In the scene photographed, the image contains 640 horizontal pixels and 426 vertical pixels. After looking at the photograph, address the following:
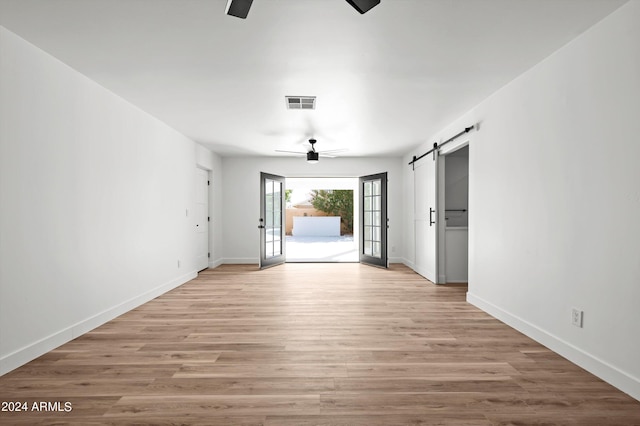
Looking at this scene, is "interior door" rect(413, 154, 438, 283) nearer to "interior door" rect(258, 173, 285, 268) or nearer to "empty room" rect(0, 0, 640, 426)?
"empty room" rect(0, 0, 640, 426)

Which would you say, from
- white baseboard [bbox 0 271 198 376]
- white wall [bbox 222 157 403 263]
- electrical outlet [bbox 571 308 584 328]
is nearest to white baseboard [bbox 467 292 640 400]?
electrical outlet [bbox 571 308 584 328]

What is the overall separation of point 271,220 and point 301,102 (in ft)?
12.8

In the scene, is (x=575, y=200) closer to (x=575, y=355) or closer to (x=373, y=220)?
(x=575, y=355)

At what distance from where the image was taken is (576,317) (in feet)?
8.63

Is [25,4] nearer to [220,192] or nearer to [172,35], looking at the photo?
[172,35]

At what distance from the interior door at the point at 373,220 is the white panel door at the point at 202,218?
336 cm

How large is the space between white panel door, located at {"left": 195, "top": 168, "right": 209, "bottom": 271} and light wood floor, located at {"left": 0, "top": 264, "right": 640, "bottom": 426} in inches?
111

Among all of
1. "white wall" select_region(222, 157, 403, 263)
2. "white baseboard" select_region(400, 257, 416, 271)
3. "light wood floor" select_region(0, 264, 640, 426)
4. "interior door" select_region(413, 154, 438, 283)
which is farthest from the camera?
"white wall" select_region(222, 157, 403, 263)

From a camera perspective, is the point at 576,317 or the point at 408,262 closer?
the point at 576,317

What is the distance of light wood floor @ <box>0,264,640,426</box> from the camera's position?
195 centimetres

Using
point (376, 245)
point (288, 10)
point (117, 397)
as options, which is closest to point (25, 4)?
point (288, 10)

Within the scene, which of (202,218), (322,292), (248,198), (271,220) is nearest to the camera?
(322,292)

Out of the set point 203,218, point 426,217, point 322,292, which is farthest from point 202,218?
point 426,217

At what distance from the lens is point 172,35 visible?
2.57 metres
